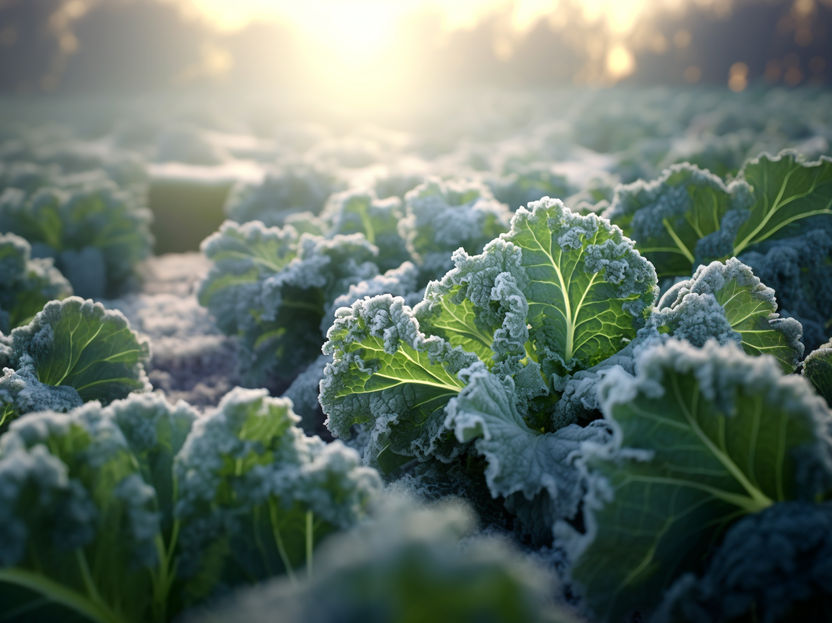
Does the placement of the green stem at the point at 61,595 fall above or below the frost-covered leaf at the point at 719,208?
below

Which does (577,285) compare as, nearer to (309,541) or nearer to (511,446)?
(511,446)

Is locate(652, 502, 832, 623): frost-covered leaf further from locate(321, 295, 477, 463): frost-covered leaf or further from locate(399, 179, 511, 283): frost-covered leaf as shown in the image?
locate(399, 179, 511, 283): frost-covered leaf

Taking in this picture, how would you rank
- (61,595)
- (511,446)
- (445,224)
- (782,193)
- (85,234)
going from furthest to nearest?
(85,234)
(445,224)
(782,193)
(511,446)
(61,595)

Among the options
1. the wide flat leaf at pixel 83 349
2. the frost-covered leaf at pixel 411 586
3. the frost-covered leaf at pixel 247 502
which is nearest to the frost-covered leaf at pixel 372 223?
the wide flat leaf at pixel 83 349

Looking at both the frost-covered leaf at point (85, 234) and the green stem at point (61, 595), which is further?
the frost-covered leaf at point (85, 234)

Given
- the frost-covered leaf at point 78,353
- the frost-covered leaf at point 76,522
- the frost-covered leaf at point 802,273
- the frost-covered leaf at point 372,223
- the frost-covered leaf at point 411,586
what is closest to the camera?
the frost-covered leaf at point 411,586

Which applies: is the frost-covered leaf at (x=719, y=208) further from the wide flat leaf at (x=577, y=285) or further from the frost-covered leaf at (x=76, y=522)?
the frost-covered leaf at (x=76, y=522)

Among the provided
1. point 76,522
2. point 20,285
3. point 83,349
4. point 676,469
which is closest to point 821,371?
point 676,469
